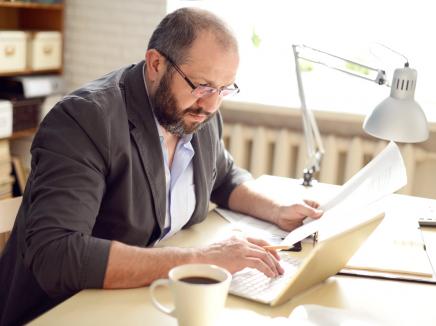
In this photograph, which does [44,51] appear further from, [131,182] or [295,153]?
[131,182]

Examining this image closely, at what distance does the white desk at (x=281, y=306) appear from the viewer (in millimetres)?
1121

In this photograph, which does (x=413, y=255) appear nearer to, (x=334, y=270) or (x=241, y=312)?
(x=334, y=270)

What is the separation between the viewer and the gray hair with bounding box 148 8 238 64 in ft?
5.03

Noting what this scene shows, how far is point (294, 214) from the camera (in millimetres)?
1691

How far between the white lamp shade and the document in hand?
0.09m

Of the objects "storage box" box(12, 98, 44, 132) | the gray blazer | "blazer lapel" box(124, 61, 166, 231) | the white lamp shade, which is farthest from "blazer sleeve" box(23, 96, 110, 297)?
"storage box" box(12, 98, 44, 132)

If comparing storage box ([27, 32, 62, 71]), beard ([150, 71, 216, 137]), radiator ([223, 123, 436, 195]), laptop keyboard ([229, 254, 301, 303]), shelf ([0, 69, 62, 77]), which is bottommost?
radiator ([223, 123, 436, 195])

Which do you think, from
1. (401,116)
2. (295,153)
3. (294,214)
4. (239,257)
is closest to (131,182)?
(239,257)

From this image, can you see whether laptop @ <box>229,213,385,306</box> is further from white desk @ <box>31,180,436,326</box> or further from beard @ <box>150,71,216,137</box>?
beard @ <box>150,71,216,137</box>

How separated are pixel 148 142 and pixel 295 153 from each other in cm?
178

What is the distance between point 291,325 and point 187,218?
639mm

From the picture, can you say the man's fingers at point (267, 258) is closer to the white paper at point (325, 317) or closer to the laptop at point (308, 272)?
the laptop at point (308, 272)

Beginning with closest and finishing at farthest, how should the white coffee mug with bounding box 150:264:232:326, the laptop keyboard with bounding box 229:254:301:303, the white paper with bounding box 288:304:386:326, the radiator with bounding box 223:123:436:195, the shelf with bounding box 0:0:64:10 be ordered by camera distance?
1. the white coffee mug with bounding box 150:264:232:326
2. the white paper with bounding box 288:304:386:326
3. the laptop keyboard with bounding box 229:254:301:303
4. the radiator with bounding box 223:123:436:195
5. the shelf with bounding box 0:0:64:10

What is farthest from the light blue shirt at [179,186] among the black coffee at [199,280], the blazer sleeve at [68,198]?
the black coffee at [199,280]
